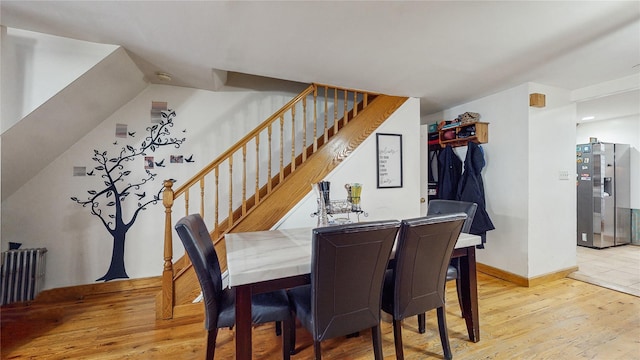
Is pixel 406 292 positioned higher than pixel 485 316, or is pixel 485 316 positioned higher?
pixel 406 292

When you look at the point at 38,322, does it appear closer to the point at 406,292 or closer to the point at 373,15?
the point at 406,292

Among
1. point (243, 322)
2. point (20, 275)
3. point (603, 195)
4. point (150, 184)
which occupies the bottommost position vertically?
point (20, 275)

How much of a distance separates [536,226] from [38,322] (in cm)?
492

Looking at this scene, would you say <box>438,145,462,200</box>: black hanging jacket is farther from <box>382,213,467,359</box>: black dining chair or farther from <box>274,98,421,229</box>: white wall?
<box>382,213,467,359</box>: black dining chair

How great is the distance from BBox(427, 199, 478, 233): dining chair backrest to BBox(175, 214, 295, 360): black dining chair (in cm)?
157

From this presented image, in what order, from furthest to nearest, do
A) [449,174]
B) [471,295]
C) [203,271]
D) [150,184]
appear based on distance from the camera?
[449,174]
[150,184]
[471,295]
[203,271]

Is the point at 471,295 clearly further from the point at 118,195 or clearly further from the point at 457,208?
the point at 118,195

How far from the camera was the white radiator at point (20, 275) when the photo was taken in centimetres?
249

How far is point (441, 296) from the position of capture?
68.6 inches

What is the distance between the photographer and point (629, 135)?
185 inches

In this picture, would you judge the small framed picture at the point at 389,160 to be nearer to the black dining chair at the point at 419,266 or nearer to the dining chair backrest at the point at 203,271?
the black dining chair at the point at 419,266

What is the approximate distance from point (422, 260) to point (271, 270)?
2.87 feet

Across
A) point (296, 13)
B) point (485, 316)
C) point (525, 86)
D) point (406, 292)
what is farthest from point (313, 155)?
point (525, 86)

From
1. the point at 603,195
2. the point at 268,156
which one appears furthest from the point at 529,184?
the point at 268,156
